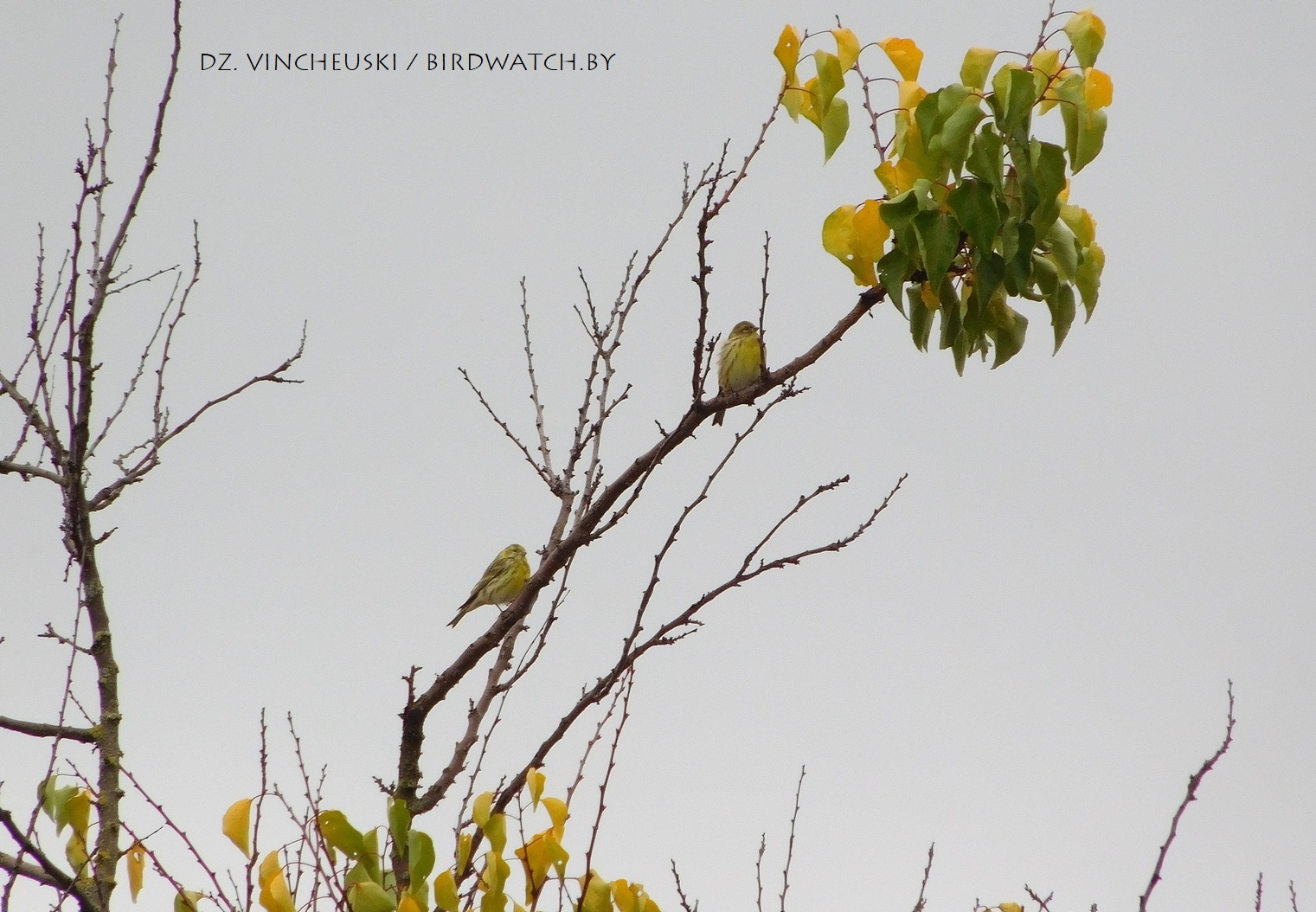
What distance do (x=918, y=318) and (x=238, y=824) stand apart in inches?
73.3

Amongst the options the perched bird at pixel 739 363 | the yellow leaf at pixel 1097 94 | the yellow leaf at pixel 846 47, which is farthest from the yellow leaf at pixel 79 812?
the perched bird at pixel 739 363

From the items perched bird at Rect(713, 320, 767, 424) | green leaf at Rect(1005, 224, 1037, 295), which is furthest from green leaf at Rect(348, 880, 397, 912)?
perched bird at Rect(713, 320, 767, 424)

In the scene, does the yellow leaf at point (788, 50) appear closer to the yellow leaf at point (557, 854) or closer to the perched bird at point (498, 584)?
the yellow leaf at point (557, 854)

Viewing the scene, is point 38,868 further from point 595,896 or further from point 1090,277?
point 1090,277

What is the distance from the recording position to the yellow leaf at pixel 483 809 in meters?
2.56

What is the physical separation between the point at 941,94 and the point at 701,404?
42.5 inches

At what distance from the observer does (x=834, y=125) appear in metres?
3.09

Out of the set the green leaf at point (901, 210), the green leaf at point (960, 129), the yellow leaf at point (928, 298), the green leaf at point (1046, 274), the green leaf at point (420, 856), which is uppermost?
the green leaf at point (960, 129)

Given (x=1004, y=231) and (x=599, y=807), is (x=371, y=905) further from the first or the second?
(x=1004, y=231)

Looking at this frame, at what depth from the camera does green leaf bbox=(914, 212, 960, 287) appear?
275cm

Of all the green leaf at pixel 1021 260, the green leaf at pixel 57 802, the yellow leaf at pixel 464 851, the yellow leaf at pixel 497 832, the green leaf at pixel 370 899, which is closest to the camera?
the green leaf at pixel 370 899

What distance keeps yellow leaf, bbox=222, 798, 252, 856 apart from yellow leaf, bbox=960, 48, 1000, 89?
6.83ft

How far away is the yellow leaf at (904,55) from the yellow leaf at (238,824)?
7.12 feet

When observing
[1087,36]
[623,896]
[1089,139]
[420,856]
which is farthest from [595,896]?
[1087,36]
